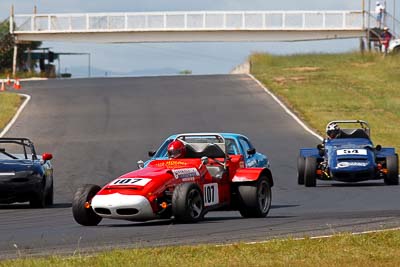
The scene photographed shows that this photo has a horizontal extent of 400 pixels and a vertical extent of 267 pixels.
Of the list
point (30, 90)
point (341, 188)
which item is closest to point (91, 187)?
Answer: point (341, 188)

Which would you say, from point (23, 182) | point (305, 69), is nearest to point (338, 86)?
point (305, 69)

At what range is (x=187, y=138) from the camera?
1905 cm

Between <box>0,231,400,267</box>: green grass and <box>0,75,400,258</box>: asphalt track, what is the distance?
947 millimetres

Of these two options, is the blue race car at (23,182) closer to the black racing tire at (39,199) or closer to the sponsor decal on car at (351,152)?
the black racing tire at (39,199)

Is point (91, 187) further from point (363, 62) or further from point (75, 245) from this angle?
point (363, 62)

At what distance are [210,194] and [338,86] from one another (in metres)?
38.1

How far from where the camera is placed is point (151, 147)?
112 ft

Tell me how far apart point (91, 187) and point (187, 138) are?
3.57 m

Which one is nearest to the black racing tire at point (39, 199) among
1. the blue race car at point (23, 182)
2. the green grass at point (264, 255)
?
the blue race car at point (23, 182)

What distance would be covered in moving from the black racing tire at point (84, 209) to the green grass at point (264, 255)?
12.1 ft

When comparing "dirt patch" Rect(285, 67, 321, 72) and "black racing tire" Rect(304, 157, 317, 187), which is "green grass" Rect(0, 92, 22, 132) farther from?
"dirt patch" Rect(285, 67, 321, 72)

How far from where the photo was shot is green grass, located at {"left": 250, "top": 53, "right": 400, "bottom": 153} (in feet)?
139

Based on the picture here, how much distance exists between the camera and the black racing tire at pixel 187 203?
1519cm

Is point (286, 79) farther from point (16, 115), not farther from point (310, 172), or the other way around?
point (310, 172)
